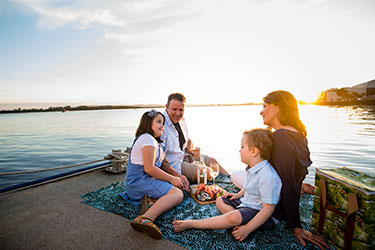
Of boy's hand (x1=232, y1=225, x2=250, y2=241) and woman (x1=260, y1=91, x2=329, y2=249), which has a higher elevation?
woman (x1=260, y1=91, x2=329, y2=249)

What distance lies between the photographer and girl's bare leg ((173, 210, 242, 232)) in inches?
92.3

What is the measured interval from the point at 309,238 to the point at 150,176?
204 centimetres

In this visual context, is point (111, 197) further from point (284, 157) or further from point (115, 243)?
point (284, 157)

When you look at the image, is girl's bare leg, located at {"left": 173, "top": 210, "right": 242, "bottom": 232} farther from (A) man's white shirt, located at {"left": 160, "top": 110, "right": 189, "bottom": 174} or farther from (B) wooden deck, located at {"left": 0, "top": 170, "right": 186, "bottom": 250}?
(A) man's white shirt, located at {"left": 160, "top": 110, "right": 189, "bottom": 174}

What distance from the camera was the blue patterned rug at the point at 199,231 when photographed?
2291 mm

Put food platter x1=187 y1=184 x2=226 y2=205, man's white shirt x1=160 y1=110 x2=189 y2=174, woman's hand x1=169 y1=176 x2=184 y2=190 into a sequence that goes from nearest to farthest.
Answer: woman's hand x1=169 y1=176 x2=184 y2=190, food platter x1=187 y1=184 x2=226 y2=205, man's white shirt x1=160 y1=110 x2=189 y2=174

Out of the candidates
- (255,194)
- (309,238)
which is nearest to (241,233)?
(255,194)

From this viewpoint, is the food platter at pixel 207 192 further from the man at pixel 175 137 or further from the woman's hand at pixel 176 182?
the man at pixel 175 137

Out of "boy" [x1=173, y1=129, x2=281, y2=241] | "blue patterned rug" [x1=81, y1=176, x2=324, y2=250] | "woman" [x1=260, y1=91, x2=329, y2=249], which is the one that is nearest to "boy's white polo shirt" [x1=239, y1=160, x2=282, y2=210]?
"boy" [x1=173, y1=129, x2=281, y2=241]

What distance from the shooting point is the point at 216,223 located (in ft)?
7.97

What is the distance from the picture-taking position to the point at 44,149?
12.3 metres

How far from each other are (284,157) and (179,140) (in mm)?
2449

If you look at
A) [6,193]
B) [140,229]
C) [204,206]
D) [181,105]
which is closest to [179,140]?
[181,105]

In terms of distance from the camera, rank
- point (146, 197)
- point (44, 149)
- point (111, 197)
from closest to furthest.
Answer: point (146, 197) → point (111, 197) → point (44, 149)
